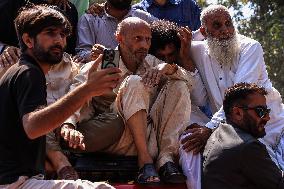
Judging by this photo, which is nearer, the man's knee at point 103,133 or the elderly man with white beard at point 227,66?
the man's knee at point 103,133

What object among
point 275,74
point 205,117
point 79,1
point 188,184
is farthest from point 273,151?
point 275,74

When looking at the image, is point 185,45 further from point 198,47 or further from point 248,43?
point 248,43

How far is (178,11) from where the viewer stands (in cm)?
688

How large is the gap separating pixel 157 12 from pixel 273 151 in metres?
2.41

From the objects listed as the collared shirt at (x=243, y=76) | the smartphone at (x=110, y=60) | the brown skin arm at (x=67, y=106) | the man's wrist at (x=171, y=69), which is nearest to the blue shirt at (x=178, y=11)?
the collared shirt at (x=243, y=76)

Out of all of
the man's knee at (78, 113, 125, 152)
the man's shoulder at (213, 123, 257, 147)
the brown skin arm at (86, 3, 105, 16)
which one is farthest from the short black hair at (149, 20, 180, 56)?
the man's shoulder at (213, 123, 257, 147)

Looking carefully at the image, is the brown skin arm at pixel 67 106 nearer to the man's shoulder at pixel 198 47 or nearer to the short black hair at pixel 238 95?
the short black hair at pixel 238 95

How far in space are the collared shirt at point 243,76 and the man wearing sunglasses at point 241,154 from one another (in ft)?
3.09

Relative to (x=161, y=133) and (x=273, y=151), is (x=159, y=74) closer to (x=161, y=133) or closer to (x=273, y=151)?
(x=161, y=133)

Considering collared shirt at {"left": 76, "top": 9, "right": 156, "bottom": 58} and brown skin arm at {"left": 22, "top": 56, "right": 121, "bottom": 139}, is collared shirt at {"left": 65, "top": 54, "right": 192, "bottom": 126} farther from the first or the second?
brown skin arm at {"left": 22, "top": 56, "right": 121, "bottom": 139}

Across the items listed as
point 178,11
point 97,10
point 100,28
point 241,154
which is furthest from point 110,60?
point 178,11

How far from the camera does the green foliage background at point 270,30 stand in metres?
15.6

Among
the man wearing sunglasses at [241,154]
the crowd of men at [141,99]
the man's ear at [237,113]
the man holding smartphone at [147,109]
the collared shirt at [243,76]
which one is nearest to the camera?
the crowd of men at [141,99]

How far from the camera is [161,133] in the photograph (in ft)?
16.2
